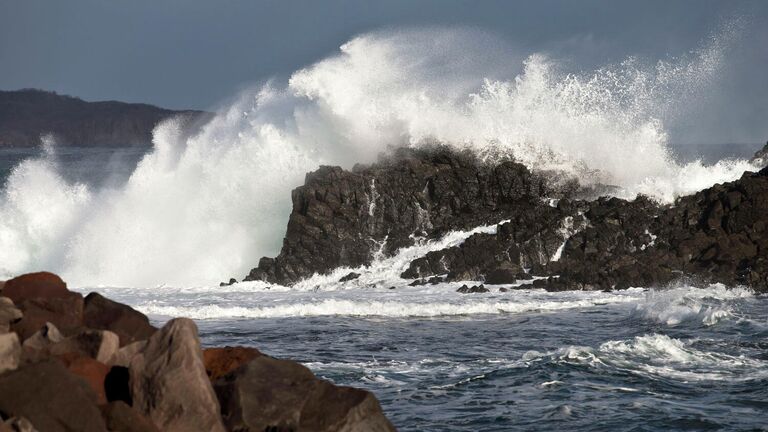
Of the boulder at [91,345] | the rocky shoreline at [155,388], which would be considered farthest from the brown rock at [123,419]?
the boulder at [91,345]

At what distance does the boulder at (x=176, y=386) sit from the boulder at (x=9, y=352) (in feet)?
2.98

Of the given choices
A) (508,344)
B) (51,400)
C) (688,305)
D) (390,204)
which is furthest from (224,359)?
(390,204)

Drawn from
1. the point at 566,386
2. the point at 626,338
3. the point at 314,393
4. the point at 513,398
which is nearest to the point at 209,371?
the point at 314,393

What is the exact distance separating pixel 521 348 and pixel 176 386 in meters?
9.80

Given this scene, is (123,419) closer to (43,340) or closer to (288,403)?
(288,403)

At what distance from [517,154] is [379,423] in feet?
79.0

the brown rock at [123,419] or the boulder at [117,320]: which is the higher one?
the boulder at [117,320]

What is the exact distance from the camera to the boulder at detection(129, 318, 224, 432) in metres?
7.95

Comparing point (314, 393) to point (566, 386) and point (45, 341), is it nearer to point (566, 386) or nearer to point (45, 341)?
point (45, 341)

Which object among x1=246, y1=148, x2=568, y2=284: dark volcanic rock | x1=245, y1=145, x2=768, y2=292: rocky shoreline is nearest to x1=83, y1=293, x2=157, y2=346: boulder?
x1=245, y1=145, x2=768, y2=292: rocky shoreline

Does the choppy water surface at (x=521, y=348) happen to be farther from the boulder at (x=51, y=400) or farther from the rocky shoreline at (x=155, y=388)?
the boulder at (x=51, y=400)

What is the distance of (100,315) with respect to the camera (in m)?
9.96

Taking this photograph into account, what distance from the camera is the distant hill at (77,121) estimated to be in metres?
166

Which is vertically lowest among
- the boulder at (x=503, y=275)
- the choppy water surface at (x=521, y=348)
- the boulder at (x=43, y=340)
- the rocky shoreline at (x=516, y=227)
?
the choppy water surface at (x=521, y=348)
